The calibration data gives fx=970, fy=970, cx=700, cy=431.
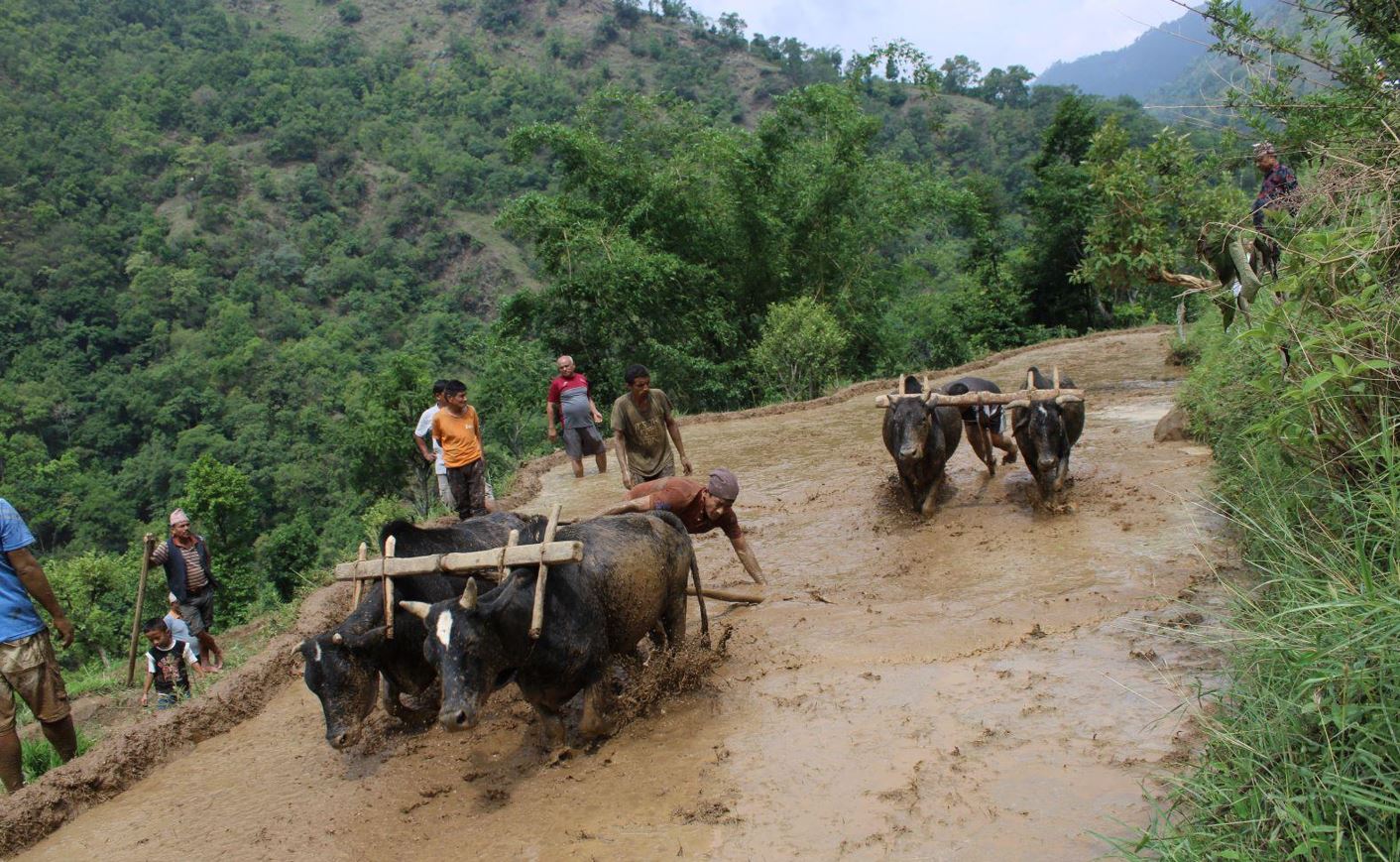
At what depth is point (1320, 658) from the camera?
3.62m

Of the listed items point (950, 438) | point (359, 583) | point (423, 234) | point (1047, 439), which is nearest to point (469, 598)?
point (359, 583)

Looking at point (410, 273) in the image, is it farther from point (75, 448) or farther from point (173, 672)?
point (173, 672)

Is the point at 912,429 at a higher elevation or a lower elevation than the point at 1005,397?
lower

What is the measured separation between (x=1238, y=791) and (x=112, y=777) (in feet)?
22.9

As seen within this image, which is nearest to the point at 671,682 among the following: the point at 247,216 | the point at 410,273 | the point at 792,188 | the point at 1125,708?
the point at 1125,708

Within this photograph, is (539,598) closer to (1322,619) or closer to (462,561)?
(462,561)

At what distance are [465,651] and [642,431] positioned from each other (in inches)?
190

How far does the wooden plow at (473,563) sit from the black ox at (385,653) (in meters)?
0.16

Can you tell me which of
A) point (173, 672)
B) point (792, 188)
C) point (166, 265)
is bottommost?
point (173, 672)

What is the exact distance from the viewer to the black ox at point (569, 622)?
5.57m

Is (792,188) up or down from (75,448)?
up

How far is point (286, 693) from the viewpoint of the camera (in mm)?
8297

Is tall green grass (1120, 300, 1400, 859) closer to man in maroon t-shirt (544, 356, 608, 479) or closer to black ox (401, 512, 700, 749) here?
black ox (401, 512, 700, 749)

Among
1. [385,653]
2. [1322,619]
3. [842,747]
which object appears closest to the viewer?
[1322,619]
